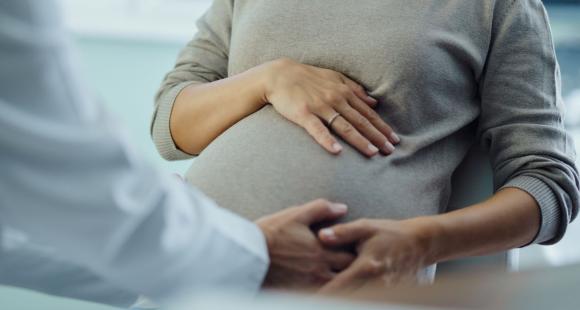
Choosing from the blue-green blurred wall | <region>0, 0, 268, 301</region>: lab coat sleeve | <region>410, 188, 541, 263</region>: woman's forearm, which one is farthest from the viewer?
the blue-green blurred wall

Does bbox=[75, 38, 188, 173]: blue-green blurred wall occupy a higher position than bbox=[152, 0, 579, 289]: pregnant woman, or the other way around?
bbox=[152, 0, 579, 289]: pregnant woman

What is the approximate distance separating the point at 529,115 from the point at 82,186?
2.49 ft

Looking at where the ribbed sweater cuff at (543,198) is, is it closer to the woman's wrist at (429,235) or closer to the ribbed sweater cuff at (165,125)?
the woman's wrist at (429,235)

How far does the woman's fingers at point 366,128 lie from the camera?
111cm

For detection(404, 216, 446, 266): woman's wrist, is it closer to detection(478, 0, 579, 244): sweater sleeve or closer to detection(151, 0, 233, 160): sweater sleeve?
detection(478, 0, 579, 244): sweater sleeve

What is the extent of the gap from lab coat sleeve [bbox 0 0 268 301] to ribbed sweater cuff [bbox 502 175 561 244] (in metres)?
0.55

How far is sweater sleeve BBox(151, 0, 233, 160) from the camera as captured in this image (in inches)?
52.9

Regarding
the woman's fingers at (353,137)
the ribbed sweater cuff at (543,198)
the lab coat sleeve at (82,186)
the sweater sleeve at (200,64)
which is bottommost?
the ribbed sweater cuff at (543,198)

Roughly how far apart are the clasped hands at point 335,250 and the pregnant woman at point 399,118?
0.02 meters

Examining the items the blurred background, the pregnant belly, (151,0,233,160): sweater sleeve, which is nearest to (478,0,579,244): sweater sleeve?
the pregnant belly

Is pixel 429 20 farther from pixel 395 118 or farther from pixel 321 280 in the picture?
pixel 321 280

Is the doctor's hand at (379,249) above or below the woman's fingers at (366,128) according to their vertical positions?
below

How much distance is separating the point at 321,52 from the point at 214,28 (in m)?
0.29

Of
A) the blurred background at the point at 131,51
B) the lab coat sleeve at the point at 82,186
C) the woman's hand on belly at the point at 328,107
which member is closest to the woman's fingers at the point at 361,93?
the woman's hand on belly at the point at 328,107
